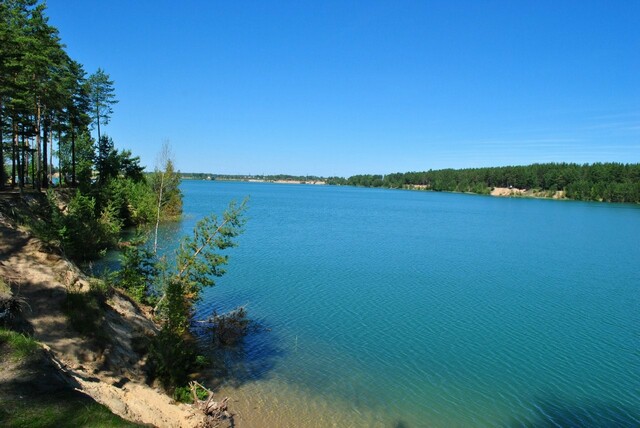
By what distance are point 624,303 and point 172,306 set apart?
83.6ft

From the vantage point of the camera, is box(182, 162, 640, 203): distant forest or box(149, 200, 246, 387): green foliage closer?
box(149, 200, 246, 387): green foliage

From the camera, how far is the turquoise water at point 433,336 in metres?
13.2

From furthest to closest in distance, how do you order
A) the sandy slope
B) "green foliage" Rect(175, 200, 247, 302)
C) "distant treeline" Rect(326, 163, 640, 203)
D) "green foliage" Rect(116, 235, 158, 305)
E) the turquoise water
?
"distant treeline" Rect(326, 163, 640, 203), "green foliage" Rect(116, 235, 158, 305), "green foliage" Rect(175, 200, 247, 302), the turquoise water, the sandy slope

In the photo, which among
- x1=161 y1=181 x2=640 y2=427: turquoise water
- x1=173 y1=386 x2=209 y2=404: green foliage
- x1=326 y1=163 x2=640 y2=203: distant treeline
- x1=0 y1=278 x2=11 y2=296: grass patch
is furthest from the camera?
x1=326 y1=163 x2=640 y2=203: distant treeline

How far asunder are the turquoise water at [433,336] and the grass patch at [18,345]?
6.04 m

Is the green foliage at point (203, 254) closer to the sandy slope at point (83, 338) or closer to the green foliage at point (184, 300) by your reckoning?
the green foliage at point (184, 300)

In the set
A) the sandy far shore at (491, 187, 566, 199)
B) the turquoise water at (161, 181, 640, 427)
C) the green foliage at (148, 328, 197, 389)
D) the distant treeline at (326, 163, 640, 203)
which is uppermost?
the distant treeline at (326, 163, 640, 203)

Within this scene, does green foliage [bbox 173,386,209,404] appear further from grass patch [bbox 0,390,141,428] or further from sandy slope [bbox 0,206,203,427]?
grass patch [bbox 0,390,141,428]

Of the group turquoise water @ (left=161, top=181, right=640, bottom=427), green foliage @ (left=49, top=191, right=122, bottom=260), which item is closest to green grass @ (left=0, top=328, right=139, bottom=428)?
turquoise water @ (left=161, top=181, right=640, bottom=427)

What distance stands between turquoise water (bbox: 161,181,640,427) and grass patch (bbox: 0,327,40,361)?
6044 mm

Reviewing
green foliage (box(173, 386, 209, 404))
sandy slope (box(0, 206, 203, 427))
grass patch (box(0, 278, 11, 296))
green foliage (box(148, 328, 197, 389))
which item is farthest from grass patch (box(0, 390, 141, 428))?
green foliage (box(148, 328, 197, 389))

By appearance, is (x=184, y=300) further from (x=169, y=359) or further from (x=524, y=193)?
(x=524, y=193)

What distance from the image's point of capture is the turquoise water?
1324 cm

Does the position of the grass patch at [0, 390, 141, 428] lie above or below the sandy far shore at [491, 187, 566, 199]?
below
